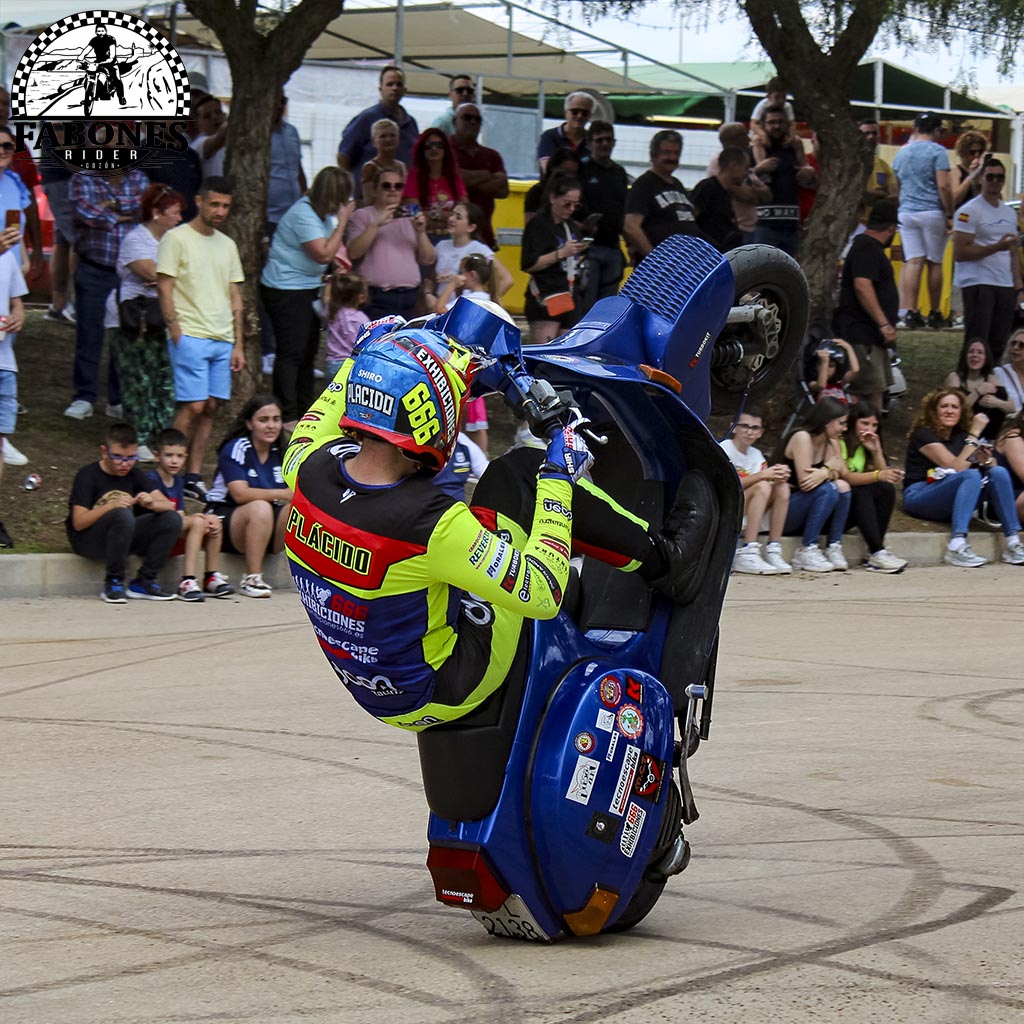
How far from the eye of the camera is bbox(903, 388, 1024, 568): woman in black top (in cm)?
1266

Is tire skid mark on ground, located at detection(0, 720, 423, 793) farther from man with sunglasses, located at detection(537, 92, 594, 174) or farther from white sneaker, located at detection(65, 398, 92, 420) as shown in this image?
man with sunglasses, located at detection(537, 92, 594, 174)

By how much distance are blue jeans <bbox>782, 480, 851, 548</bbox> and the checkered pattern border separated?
18.9 feet

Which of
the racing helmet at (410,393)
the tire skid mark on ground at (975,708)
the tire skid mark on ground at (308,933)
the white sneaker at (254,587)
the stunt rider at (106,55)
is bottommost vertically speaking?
the white sneaker at (254,587)

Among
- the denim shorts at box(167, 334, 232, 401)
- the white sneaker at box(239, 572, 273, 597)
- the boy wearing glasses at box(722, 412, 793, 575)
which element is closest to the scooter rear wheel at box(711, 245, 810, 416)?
the white sneaker at box(239, 572, 273, 597)

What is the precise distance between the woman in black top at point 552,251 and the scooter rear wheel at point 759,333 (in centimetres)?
784

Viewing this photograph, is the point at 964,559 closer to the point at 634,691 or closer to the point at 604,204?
the point at 604,204

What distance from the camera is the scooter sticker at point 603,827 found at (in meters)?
4.32

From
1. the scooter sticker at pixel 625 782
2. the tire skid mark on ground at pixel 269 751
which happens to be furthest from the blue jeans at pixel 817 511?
the scooter sticker at pixel 625 782

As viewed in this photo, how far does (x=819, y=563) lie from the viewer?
12.0 m

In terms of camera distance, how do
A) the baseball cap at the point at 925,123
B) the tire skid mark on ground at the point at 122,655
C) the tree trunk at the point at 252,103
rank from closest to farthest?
the tire skid mark on ground at the point at 122,655
the tree trunk at the point at 252,103
the baseball cap at the point at 925,123

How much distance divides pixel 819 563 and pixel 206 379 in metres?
4.45

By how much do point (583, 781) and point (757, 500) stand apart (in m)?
7.54

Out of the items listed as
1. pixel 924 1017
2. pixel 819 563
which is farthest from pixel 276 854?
pixel 819 563

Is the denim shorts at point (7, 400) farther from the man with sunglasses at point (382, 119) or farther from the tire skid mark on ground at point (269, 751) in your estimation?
the tire skid mark on ground at point (269, 751)
